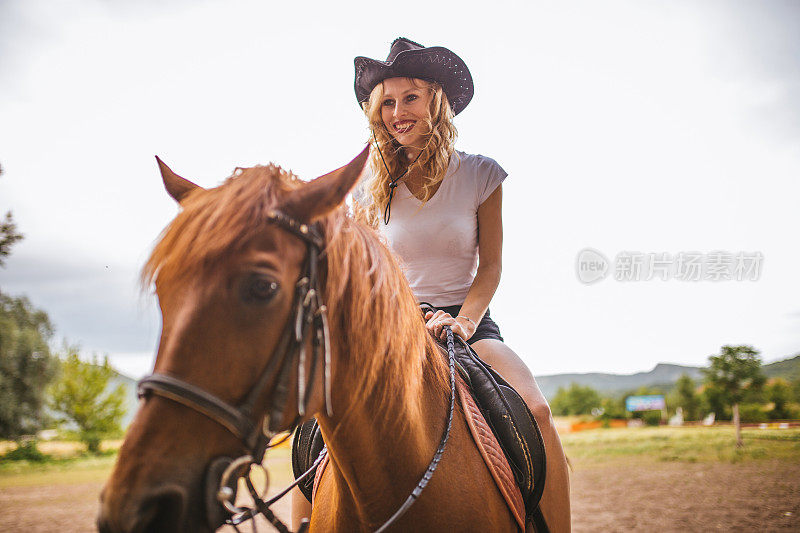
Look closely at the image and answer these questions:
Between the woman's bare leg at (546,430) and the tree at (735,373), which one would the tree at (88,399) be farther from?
the tree at (735,373)

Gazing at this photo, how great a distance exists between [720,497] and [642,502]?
200 cm

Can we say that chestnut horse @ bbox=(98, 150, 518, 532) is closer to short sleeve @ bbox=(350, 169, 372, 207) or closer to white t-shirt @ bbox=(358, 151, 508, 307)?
white t-shirt @ bbox=(358, 151, 508, 307)

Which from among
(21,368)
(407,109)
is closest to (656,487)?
(407,109)

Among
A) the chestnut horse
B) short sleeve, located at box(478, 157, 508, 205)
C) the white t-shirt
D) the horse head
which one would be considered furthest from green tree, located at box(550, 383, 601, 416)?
the horse head

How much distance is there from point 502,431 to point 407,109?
6.49 feet

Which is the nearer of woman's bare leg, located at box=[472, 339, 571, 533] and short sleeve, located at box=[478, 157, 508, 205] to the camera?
woman's bare leg, located at box=[472, 339, 571, 533]

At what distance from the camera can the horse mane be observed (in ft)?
4.25

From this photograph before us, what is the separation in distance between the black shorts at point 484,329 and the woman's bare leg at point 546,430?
17cm

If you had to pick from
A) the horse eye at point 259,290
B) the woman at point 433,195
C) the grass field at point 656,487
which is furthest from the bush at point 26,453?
the horse eye at point 259,290

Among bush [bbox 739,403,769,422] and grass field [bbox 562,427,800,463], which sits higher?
bush [bbox 739,403,769,422]

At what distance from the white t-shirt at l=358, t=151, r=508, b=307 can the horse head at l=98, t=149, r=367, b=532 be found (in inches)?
51.8

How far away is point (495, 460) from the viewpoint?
6.21 ft

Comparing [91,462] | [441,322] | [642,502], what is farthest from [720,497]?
[91,462]

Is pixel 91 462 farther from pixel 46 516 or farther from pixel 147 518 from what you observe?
pixel 147 518
